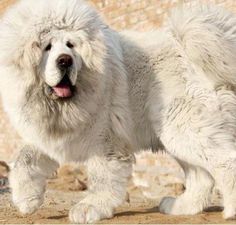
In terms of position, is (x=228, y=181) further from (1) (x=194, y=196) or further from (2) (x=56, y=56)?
(2) (x=56, y=56)

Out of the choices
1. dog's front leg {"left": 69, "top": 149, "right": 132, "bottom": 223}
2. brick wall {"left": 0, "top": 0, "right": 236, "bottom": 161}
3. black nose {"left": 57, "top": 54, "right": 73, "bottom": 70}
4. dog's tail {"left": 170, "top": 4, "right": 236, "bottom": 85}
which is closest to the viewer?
black nose {"left": 57, "top": 54, "right": 73, "bottom": 70}

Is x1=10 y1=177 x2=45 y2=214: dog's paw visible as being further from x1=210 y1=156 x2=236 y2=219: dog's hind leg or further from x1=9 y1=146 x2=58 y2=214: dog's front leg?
x1=210 y1=156 x2=236 y2=219: dog's hind leg

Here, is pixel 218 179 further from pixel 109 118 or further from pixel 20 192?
pixel 20 192

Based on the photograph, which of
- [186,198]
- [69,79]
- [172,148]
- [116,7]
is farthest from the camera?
[116,7]

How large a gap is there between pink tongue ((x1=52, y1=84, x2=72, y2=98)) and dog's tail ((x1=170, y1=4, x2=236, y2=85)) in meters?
1.04

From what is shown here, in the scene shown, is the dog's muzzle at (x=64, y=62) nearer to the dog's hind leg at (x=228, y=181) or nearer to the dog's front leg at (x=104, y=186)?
the dog's front leg at (x=104, y=186)

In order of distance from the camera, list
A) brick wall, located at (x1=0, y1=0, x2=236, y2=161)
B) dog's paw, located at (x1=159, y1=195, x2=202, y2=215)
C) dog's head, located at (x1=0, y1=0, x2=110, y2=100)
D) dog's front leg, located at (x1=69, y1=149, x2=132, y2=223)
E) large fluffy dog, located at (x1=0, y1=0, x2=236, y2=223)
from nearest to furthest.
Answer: dog's head, located at (x1=0, y1=0, x2=110, y2=100) < large fluffy dog, located at (x1=0, y1=0, x2=236, y2=223) < dog's front leg, located at (x1=69, y1=149, x2=132, y2=223) < dog's paw, located at (x1=159, y1=195, x2=202, y2=215) < brick wall, located at (x1=0, y1=0, x2=236, y2=161)

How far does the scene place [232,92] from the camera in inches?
197

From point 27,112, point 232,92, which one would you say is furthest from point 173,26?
point 27,112

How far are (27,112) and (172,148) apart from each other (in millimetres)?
1162

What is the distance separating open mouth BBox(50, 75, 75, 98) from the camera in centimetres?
464

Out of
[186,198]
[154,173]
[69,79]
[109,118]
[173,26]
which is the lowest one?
[154,173]

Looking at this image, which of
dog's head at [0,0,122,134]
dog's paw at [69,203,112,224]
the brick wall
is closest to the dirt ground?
dog's paw at [69,203,112,224]

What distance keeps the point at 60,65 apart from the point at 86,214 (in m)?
1.15
